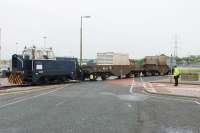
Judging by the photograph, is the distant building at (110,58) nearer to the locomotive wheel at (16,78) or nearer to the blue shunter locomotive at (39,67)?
the blue shunter locomotive at (39,67)

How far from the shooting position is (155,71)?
59.3 meters

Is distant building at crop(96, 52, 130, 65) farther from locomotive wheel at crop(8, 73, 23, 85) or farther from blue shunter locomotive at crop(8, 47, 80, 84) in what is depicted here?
locomotive wheel at crop(8, 73, 23, 85)

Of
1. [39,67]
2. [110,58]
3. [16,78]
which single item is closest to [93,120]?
[39,67]

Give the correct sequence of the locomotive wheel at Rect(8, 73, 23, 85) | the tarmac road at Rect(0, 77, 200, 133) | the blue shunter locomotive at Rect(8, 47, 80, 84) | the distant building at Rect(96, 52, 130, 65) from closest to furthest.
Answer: the tarmac road at Rect(0, 77, 200, 133) → the locomotive wheel at Rect(8, 73, 23, 85) → the blue shunter locomotive at Rect(8, 47, 80, 84) → the distant building at Rect(96, 52, 130, 65)

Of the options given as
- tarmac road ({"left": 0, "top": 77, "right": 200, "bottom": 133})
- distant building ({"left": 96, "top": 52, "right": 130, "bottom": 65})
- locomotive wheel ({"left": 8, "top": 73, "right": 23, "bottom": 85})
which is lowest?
tarmac road ({"left": 0, "top": 77, "right": 200, "bottom": 133})

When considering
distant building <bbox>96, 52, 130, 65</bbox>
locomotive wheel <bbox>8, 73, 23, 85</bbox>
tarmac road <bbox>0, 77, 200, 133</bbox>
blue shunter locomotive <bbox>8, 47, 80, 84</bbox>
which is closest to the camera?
tarmac road <bbox>0, 77, 200, 133</bbox>

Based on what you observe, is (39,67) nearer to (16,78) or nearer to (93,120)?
(16,78)

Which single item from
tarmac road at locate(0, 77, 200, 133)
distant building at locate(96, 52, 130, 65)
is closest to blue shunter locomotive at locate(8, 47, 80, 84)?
distant building at locate(96, 52, 130, 65)

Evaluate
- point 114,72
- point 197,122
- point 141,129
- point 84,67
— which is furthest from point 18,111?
point 114,72

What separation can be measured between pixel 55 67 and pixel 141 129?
24810 mm

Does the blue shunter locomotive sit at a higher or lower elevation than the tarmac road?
higher

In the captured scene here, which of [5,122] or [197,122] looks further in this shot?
[197,122]

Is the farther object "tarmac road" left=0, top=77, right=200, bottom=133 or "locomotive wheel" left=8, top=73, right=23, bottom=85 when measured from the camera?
"locomotive wheel" left=8, top=73, right=23, bottom=85

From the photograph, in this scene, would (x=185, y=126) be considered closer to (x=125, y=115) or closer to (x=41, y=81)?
(x=125, y=115)
